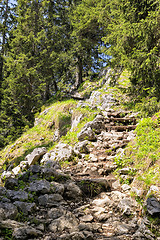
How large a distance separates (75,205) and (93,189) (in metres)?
0.74

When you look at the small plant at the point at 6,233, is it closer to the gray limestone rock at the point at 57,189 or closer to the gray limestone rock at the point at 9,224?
the gray limestone rock at the point at 9,224

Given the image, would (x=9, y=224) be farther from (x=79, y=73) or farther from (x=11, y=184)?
(x=79, y=73)

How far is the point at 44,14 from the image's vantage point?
21.1m

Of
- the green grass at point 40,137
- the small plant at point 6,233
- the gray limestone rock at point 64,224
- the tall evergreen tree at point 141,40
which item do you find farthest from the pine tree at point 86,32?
the small plant at point 6,233

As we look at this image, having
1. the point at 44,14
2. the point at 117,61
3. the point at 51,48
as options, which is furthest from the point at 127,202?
the point at 44,14

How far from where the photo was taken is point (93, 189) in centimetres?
470

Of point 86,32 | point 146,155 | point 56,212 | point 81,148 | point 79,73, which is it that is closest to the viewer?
point 56,212

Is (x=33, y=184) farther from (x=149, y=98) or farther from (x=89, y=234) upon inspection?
(x=149, y=98)

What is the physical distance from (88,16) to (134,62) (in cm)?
1026

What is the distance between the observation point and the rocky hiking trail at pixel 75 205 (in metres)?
2.94

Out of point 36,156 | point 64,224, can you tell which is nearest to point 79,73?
point 36,156

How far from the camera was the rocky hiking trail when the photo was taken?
116 inches

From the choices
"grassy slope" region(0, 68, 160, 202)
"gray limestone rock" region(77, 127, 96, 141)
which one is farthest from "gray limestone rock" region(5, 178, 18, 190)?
"gray limestone rock" region(77, 127, 96, 141)

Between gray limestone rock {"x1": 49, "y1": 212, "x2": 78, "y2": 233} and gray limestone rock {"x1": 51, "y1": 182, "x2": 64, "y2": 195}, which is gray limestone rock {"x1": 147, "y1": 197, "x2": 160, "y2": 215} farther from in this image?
gray limestone rock {"x1": 51, "y1": 182, "x2": 64, "y2": 195}
